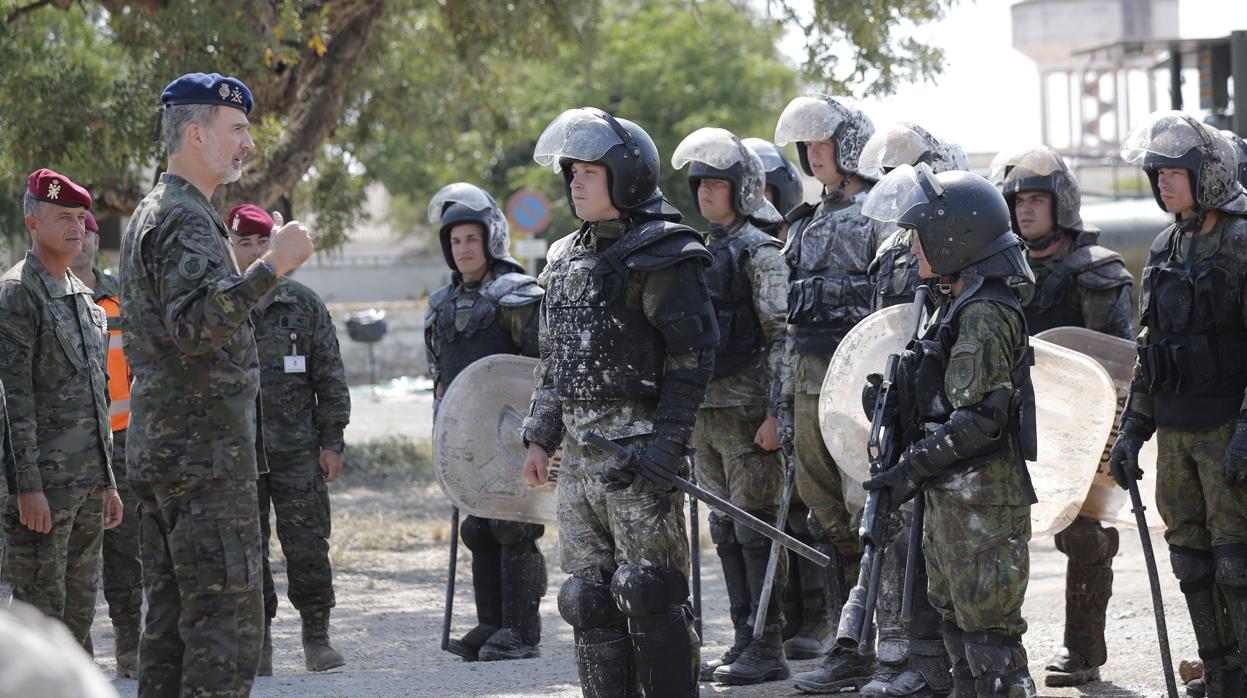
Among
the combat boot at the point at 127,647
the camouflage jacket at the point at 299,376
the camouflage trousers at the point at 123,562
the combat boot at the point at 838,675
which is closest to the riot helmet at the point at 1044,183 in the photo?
the combat boot at the point at 838,675

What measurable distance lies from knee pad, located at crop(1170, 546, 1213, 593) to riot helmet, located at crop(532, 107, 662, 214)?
2.37 meters

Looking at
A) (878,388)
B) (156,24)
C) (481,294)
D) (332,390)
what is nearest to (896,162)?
(878,388)

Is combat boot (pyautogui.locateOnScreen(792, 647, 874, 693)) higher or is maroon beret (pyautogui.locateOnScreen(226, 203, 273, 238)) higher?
maroon beret (pyautogui.locateOnScreen(226, 203, 273, 238))

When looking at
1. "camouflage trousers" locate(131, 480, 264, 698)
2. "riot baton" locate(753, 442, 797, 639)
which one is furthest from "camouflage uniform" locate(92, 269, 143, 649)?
"riot baton" locate(753, 442, 797, 639)

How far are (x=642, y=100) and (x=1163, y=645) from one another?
24.9 metres

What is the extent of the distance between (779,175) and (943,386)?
340 centimetres

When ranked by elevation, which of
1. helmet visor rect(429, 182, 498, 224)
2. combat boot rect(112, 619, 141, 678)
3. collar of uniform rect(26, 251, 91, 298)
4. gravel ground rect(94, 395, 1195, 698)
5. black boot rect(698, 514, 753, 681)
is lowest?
gravel ground rect(94, 395, 1195, 698)

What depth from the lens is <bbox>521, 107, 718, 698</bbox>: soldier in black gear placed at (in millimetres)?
5129

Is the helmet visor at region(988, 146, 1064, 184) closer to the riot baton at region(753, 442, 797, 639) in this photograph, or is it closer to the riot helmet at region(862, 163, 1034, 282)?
the riot baton at region(753, 442, 797, 639)

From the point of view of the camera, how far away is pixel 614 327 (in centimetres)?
525

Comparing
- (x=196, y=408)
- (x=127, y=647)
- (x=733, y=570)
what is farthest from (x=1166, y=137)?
(x=127, y=647)

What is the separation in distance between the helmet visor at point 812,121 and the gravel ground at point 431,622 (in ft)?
7.64

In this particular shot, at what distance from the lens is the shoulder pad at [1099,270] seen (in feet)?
21.6

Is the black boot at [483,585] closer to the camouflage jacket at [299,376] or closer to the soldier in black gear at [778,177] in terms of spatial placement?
the camouflage jacket at [299,376]
